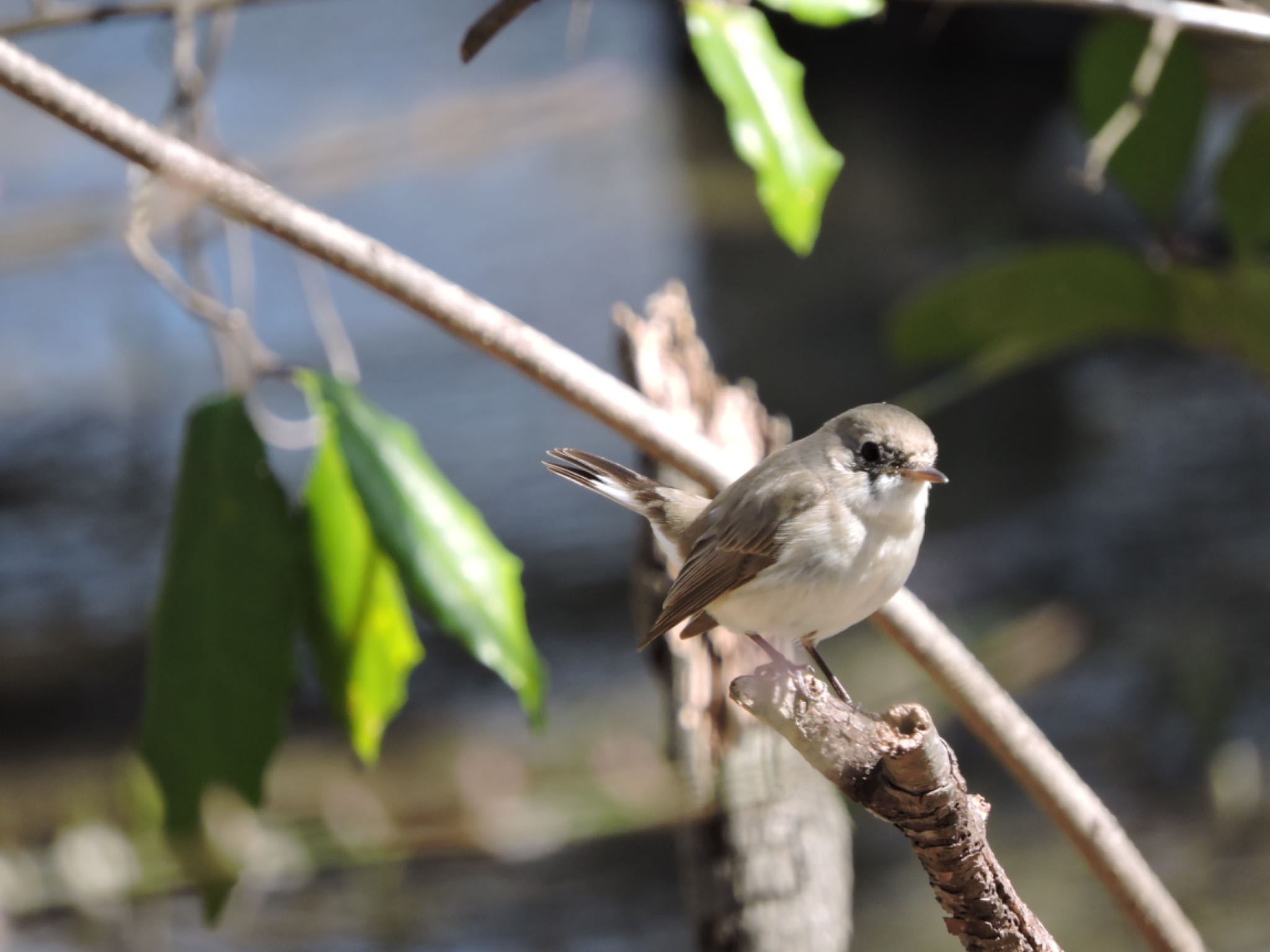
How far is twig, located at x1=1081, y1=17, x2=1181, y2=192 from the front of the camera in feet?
5.19

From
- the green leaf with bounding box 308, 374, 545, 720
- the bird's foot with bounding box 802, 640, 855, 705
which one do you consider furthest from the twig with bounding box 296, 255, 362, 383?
the bird's foot with bounding box 802, 640, 855, 705

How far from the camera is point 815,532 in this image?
4.87ft

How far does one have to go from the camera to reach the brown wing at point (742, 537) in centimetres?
151

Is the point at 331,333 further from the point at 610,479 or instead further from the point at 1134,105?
the point at 1134,105

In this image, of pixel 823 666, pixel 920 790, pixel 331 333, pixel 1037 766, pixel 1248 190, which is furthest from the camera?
pixel 1248 190

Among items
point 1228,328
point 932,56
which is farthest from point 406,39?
point 1228,328

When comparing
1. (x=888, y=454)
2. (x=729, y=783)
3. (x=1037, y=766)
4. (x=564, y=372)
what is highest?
(x=564, y=372)

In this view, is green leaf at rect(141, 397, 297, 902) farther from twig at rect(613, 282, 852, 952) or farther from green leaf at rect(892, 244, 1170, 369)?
green leaf at rect(892, 244, 1170, 369)

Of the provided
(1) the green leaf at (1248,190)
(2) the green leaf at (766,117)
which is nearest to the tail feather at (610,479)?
(2) the green leaf at (766,117)

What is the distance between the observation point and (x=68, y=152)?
7.78 m

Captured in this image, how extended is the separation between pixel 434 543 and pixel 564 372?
0.25 meters

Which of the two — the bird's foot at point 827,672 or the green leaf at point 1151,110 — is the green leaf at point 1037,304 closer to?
the green leaf at point 1151,110

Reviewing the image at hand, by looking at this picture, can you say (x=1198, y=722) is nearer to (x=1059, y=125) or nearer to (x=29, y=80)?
(x=29, y=80)

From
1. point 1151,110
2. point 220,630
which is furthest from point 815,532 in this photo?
point 1151,110
